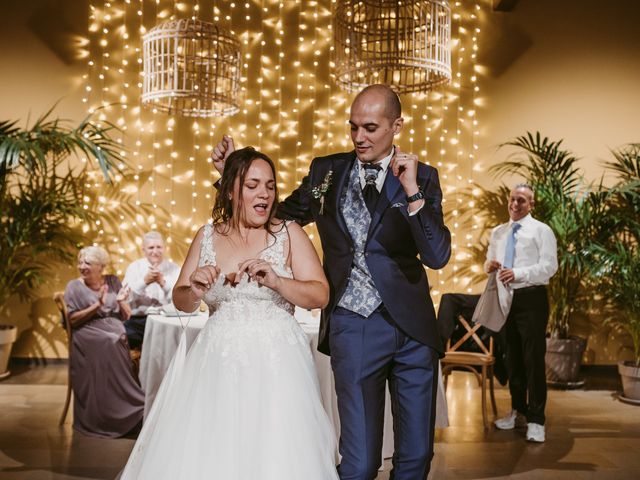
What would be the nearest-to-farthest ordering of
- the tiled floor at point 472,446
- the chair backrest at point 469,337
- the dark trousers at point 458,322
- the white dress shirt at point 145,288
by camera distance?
the tiled floor at point 472,446, the chair backrest at point 469,337, the dark trousers at point 458,322, the white dress shirt at point 145,288

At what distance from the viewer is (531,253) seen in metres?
5.29

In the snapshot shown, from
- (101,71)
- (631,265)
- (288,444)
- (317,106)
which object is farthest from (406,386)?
(101,71)

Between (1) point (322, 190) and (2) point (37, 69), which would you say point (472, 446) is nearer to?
(1) point (322, 190)

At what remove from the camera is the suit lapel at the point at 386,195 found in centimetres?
253

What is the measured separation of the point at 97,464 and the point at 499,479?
7.55 feet

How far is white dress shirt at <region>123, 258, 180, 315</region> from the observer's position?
6.04m

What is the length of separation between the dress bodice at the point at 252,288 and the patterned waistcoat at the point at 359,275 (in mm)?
224

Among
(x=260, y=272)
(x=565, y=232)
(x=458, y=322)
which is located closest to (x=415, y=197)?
(x=260, y=272)

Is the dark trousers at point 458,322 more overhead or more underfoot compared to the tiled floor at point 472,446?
more overhead

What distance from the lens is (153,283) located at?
6.14m

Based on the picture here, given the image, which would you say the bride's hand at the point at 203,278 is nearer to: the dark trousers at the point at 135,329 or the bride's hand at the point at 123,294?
the bride's hand at the point at 123,294

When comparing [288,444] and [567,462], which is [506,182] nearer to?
[567,462]

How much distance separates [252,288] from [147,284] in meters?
3.50

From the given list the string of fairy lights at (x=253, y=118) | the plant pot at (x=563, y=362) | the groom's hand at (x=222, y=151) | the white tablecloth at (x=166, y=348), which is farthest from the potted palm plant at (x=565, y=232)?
the groom's hand at (x=222, y=151)
